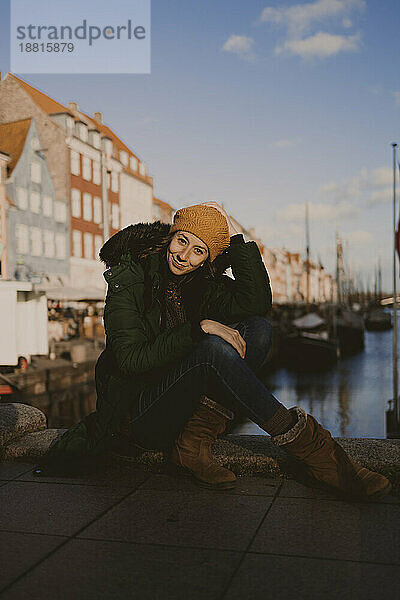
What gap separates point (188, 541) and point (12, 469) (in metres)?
1.38

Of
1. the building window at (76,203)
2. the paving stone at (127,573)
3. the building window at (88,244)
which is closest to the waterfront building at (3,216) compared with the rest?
the building window at (76,203)

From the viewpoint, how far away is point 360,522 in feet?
8.37

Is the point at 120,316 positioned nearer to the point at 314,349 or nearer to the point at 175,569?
the point at 175,569

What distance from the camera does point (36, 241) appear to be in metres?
33.8

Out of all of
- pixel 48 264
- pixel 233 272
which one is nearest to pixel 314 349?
pixel 48 264

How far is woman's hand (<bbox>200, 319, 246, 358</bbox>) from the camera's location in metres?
2.80

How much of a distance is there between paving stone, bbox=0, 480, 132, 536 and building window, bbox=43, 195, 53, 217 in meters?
33.1

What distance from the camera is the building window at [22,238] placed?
3203 centimetres

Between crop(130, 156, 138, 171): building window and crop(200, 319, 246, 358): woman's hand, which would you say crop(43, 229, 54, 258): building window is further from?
crop(200, 319, 246, 358): woman's hand

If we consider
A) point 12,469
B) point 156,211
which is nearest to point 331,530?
point 12,469

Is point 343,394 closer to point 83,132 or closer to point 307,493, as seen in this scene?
point 83,132

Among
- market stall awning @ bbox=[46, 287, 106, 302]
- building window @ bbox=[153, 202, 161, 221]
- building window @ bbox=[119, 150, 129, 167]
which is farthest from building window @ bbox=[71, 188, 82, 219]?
building window @ bbox=[153, 202, 161, 221]

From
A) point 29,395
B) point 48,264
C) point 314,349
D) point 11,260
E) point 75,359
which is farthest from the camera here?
point 314,349

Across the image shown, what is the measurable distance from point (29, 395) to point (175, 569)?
54.2 feet
